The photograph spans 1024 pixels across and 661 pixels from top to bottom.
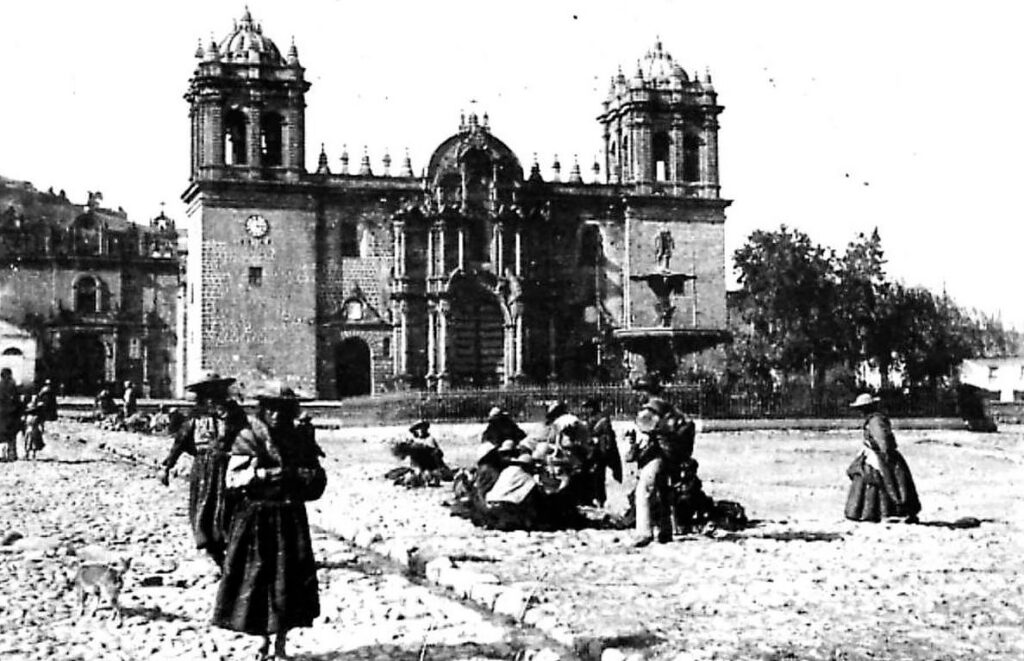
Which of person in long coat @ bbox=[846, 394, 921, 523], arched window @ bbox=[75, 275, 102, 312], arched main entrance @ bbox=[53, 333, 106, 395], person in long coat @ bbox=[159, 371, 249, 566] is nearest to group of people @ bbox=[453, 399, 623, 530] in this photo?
person in long coat @ bbox=[846, 394, 921, 523]

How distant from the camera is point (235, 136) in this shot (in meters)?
42.2

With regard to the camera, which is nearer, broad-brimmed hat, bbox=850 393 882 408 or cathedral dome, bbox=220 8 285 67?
broad-brimmed hat, bbox=850 393 882 408

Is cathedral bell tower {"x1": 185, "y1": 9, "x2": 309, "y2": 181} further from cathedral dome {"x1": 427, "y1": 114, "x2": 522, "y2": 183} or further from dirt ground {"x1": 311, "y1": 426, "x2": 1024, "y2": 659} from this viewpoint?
dirt ground {"x1": 311, "y1": 426, "x2": 1024, "y2": 659}

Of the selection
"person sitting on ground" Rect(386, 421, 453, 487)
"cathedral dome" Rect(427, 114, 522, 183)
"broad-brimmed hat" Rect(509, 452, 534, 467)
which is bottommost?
"person sitting on ground" Rect(386, 421, 453, 487)

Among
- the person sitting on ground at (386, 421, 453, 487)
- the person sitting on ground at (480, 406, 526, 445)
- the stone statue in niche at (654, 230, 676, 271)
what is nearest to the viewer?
the person sitting on ground at (480, 406, 526, 445)

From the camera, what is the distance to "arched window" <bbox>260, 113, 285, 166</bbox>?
42.3m

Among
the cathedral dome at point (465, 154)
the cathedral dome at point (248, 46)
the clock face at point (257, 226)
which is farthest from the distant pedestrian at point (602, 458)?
the cathedral dome at point (248, 46)

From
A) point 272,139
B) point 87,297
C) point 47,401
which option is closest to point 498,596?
point 47,401

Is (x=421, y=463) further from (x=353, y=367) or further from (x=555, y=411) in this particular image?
(x=353, y=367)

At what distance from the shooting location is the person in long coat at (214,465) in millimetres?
8422

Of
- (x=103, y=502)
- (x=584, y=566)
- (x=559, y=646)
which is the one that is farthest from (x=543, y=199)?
(x=559, y=646)

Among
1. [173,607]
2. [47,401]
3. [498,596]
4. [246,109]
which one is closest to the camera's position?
[498,596]

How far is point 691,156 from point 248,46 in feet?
48.7

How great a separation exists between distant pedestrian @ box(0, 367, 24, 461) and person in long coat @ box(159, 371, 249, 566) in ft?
43.2
